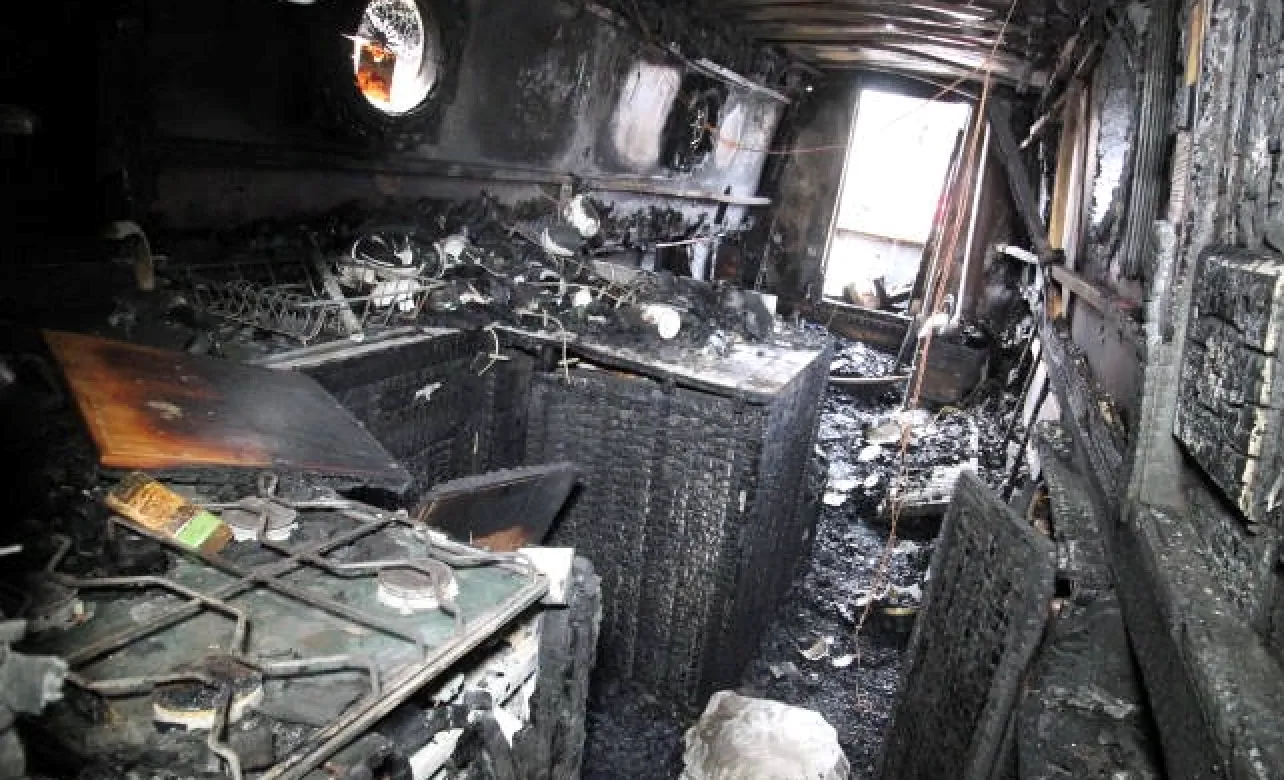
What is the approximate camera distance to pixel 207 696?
4.87ft

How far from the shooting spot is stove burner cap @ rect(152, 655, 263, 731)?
1438mm

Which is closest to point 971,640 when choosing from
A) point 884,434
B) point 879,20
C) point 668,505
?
point 668,505

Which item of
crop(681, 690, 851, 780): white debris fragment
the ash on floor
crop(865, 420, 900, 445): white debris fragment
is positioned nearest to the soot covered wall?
the ash on floor

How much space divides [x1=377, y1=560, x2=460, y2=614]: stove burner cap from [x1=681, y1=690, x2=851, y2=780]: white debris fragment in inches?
92.3

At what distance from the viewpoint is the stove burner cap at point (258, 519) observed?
6.85 feet

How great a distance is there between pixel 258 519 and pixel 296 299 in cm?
215

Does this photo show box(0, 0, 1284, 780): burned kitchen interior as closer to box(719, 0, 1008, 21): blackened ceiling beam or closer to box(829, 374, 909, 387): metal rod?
box(719, 0, 1008, 21): blackened ceiling beam

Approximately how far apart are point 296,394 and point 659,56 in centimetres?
584

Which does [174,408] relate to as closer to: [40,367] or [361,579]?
[40,367]

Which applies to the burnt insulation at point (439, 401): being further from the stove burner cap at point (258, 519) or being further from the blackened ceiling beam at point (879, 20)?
the blackened ceiling beam at point (879, 20)

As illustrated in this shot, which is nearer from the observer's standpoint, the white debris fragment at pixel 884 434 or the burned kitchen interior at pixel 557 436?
the burned kitchen interior at pixel 557 436

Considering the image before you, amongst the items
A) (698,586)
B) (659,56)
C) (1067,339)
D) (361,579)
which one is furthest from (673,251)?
(361,579)

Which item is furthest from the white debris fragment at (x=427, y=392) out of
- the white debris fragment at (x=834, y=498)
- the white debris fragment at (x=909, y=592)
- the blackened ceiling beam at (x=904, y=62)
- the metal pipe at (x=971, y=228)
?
the metal pipe at (x=971, y=228)

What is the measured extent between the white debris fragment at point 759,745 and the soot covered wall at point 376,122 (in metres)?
3.63
